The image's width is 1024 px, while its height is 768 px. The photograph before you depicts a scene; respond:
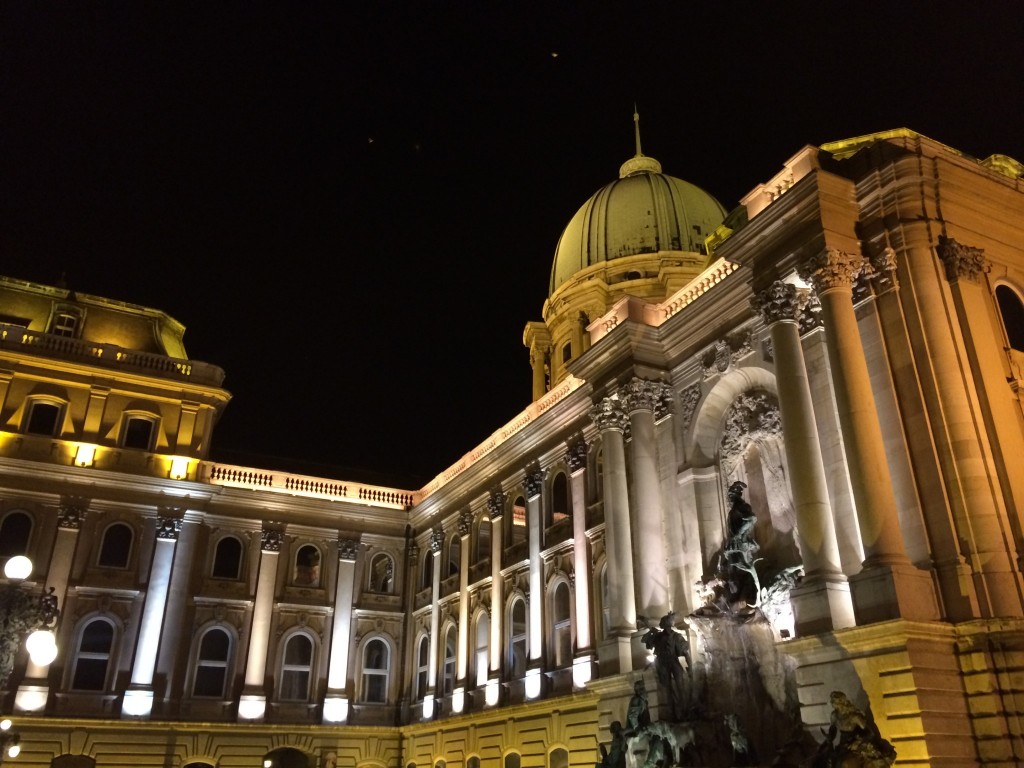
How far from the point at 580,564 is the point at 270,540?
1499 cm

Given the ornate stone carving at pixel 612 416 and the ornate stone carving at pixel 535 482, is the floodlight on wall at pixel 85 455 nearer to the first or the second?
the ornate stone carving at pixel 535 482

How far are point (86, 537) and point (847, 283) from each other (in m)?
28.3

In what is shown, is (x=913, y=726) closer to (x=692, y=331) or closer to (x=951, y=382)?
(x=951, y=382)

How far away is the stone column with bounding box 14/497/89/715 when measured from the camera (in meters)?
29.5

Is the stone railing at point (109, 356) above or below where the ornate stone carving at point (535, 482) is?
above

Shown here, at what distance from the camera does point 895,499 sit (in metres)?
15.8

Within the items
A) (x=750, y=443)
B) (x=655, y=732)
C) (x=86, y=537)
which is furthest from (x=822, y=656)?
(x=86, y=537)

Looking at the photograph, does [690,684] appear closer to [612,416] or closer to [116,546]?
[612,416]

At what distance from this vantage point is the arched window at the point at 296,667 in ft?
112

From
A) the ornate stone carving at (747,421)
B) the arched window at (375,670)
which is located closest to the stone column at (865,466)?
the ornate stone carving at (747,421)

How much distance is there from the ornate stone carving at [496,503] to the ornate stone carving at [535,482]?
204 cm

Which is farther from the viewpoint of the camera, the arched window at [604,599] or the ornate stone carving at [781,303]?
the arched window at [604,599]

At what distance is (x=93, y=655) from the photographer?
3116 centimetres

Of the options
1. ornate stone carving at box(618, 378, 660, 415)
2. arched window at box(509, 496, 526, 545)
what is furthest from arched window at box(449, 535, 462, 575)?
ornate stone carving at box(618, 378, 660, 415)
